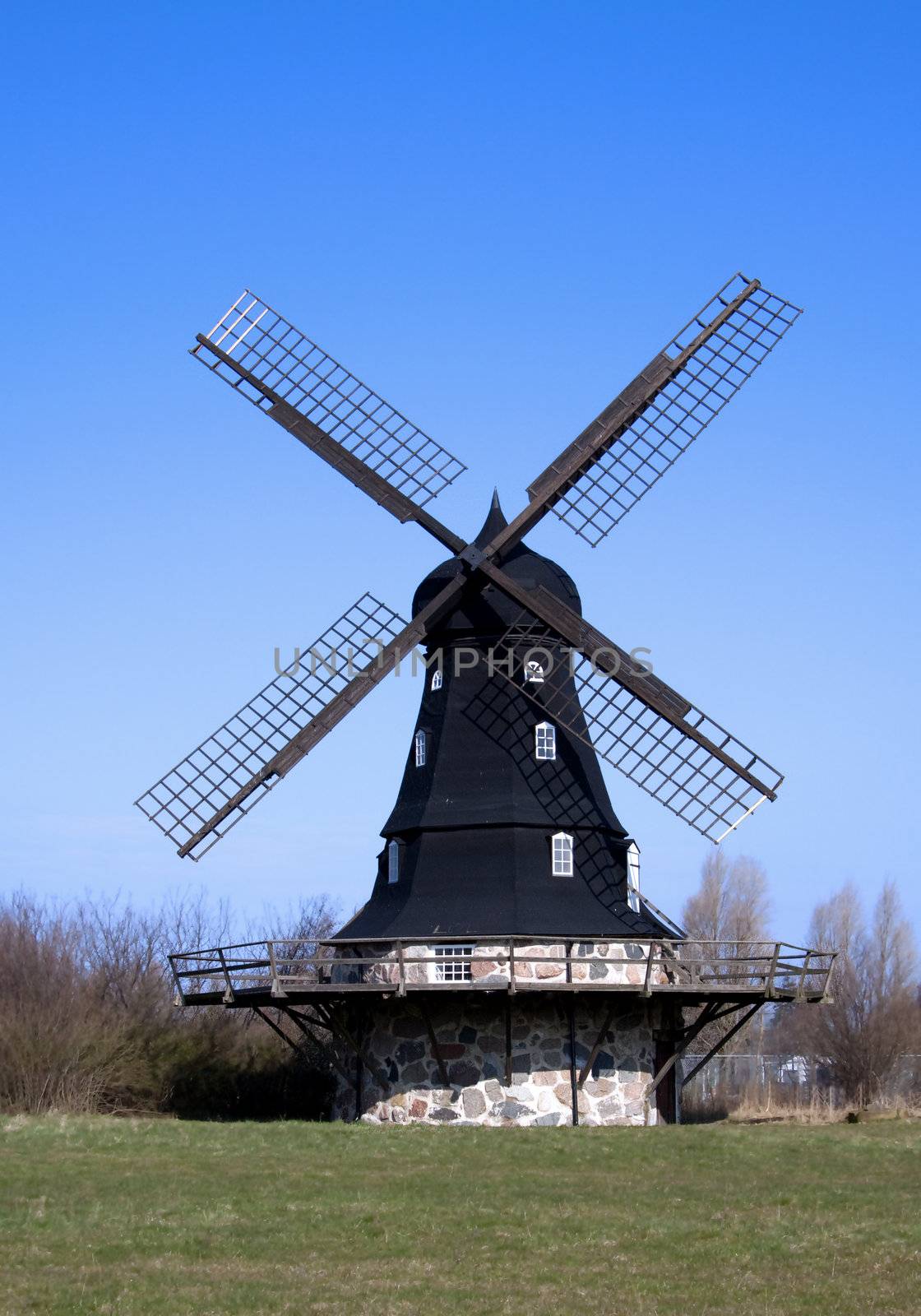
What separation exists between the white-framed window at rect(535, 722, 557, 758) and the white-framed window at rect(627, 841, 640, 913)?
1.83 metres

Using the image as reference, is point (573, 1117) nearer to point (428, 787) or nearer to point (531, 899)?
point (531, 899)

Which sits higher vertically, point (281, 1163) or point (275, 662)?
point (275, 662)

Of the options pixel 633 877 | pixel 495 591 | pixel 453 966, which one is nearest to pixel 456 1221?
pixel 453 966

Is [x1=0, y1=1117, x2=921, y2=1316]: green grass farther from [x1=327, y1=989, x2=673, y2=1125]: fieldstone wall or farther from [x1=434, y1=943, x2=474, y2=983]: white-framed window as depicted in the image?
[x1=434, y1=943, x2=474, y2=983]: white-framed window

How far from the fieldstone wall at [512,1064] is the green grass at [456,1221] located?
1.38 metres

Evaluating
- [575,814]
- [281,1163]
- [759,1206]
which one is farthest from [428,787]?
[759,1206]

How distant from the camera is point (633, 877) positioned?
941 inches

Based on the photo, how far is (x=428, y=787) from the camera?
23.9 metres

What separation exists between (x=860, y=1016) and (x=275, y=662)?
18.5 metres

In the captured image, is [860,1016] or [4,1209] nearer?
[4,1209]

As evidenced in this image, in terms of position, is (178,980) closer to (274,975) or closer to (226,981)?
(226,981)

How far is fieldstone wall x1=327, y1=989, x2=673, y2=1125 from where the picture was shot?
21.9 metres

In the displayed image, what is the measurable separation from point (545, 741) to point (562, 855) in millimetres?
1733

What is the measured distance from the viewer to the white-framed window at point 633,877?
2369cm
